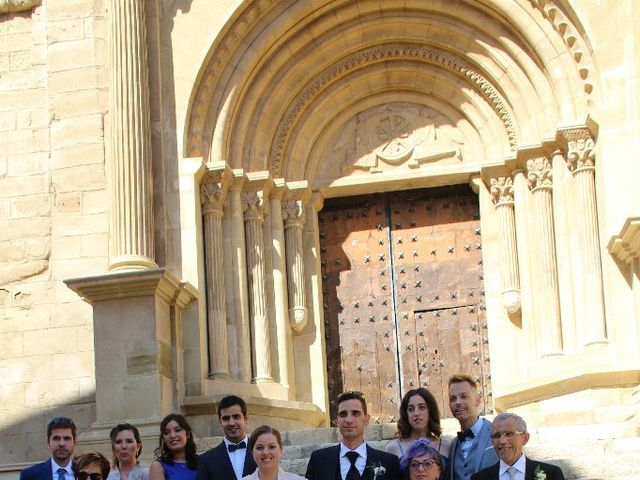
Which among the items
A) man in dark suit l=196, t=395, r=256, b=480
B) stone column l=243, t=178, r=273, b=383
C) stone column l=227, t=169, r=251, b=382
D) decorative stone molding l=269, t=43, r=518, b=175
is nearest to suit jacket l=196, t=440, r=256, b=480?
man in dark suit l=196, t=395, r=256, b=480

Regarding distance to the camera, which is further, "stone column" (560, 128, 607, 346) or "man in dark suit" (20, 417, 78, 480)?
"stone column" (560, 128, 607, 346)

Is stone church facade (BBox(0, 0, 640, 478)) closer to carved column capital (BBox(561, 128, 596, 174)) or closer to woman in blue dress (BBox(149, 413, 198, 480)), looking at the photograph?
carved column capital (BBox(561, 128, 596, 174))

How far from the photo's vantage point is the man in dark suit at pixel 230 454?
10133 mm

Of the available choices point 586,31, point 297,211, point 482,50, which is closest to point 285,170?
point 297,211

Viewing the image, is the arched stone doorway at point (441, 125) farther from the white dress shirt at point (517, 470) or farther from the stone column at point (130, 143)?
the white dress shirt at point (517, 470)

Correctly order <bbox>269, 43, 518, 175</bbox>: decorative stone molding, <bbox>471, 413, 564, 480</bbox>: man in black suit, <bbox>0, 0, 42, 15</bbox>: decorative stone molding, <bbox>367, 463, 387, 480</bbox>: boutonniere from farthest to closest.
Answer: <bbox>269, 43, 518, 175</bbox>: decorative stone molding < <bbox>0, 0, 42, 15</bbox>: decorative stone molding < <bbox>367, 463, 387, 480</bbox>: boutonniere < <bbox>471, 413, 564, 480</bbox>: man in black suit

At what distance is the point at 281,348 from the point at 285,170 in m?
2.18

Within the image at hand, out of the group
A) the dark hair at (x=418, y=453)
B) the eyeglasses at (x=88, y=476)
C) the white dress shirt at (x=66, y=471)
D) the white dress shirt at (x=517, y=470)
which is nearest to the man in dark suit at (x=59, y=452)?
the white dress shirt at (x=66, y=471)

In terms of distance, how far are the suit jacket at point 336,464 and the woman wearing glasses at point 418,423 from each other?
338 mm

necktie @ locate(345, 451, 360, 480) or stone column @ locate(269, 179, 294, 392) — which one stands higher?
stone column @ locate(269, 179, 294, 392)

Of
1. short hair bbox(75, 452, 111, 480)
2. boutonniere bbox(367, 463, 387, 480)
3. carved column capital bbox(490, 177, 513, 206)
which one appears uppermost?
carved column capital bbox(490, 177, 513, 206)

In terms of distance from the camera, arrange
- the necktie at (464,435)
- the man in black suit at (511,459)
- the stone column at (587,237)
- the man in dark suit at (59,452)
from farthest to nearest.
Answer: the stone column at (587,237) < the man in dark suit at (59,452) < the necktie at (464,435) < the man in black suit at (511,459)

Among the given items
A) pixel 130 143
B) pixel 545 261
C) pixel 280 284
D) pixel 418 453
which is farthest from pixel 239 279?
pixel 418 453

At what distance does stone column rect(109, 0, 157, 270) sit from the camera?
15.7 meters
